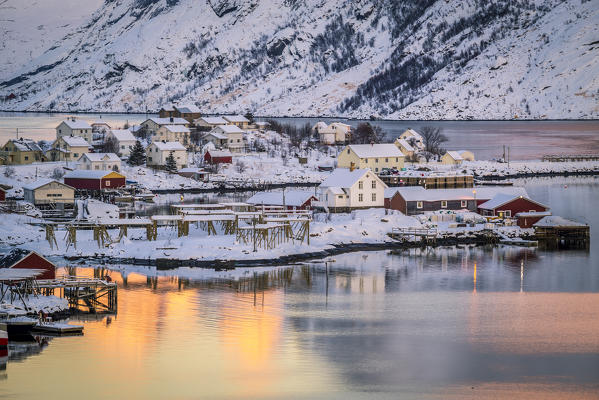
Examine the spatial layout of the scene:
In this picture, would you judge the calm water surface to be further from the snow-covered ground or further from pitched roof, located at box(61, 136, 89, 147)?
the snow-covered ground

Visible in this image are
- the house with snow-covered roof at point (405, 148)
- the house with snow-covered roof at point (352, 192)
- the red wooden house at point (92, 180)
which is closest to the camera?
the house with snow-covered roof at point (352, 192)

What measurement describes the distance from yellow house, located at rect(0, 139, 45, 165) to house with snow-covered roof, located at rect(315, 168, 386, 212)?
30.6 m

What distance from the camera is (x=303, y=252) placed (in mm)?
43500

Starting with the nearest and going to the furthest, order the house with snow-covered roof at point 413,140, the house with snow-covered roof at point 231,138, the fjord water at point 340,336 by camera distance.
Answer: the fjord water at point 340,336 < the house with snow-covered roof at point 231,138 < the house with snow-covered roof at point 413,140

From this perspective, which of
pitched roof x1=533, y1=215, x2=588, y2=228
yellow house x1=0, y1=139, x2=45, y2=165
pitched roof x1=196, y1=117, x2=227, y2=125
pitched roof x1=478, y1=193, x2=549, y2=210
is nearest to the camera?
pitched roof x1=533, y1=215, x2=588, y2=228

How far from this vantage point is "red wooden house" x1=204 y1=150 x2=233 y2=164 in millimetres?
85312

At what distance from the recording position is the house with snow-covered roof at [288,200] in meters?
52.8

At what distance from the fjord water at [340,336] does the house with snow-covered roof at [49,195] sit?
19.3 metres

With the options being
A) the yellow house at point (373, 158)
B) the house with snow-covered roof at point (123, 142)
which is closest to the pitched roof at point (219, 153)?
the house with snow-covered roof at point (123, 142)

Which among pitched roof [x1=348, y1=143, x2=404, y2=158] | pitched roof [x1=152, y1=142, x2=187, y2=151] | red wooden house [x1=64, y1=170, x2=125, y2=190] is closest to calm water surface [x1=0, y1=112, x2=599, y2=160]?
pitched roof [x1=348, y1=143, x2=404, y2=158]

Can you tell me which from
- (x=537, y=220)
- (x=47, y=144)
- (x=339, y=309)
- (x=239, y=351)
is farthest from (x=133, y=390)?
(x=47, y=144)

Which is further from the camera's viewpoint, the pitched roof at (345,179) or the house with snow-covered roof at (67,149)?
the house with snow-covered roof at (67,149)

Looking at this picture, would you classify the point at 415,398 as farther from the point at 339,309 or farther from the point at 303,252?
the point at 303,252

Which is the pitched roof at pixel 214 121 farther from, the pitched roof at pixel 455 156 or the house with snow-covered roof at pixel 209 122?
the pitched roof at pixel 455 156
